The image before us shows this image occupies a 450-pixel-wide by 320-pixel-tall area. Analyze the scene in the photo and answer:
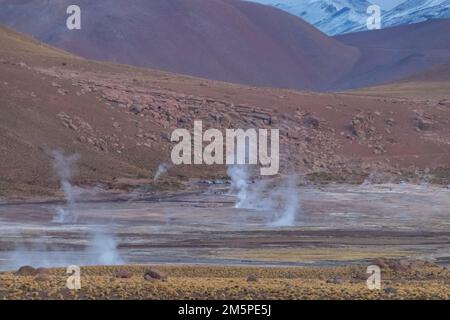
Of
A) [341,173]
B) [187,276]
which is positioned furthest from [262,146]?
[187,276]

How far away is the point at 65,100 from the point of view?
214 ft

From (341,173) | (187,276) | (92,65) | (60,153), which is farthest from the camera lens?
(92,65)

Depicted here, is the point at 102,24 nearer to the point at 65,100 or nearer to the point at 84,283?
the point at 65,100

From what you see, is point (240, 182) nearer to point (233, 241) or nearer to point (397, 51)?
point (233, 241)

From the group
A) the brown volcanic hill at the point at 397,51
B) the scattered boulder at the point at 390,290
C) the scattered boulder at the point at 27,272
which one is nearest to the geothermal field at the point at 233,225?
the scattered boulder at the point at 27,272

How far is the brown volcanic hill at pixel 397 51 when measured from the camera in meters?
142

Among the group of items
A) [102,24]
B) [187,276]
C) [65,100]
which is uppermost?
[102,24]

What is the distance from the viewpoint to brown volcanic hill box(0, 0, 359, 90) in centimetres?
13462

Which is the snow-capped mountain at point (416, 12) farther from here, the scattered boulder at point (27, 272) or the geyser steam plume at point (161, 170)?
the scattered boulder at point (27, 272)

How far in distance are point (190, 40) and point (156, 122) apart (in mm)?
76317

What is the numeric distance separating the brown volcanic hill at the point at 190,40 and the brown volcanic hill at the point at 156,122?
52043 mm

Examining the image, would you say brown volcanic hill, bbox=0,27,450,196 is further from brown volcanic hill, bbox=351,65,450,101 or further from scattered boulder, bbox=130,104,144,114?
brown volcanic hill, bbox=351,65,450,101
